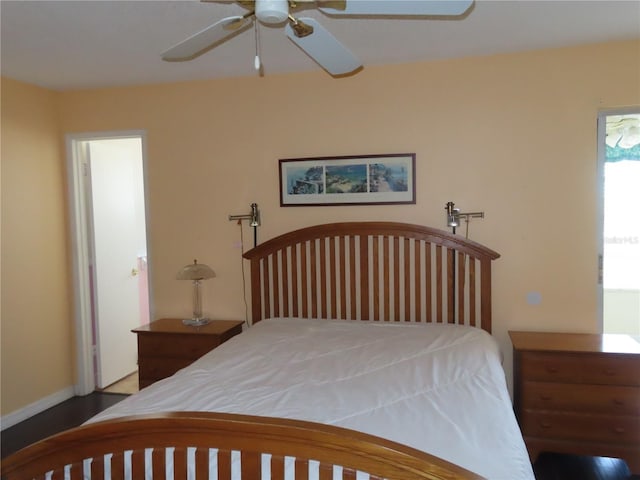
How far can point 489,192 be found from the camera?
3100 mm

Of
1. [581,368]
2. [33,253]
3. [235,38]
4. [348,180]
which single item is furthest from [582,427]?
[33,253]

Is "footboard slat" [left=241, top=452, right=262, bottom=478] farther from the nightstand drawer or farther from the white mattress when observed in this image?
the nightstand drawer

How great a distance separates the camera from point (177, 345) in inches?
127

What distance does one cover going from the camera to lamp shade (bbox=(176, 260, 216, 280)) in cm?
330

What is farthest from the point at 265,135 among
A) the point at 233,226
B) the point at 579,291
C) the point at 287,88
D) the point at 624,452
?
the point at 624,452

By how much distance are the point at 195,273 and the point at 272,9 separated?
88.6 inches

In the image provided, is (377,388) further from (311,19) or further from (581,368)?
(311,19)

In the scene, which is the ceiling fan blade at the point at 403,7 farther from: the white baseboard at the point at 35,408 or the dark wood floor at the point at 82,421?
the white baseboard at the point at 35,408

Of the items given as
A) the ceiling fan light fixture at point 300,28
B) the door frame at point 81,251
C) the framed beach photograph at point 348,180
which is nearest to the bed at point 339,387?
the framed beach photograph at point 348,180

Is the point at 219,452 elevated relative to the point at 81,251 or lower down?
lower down

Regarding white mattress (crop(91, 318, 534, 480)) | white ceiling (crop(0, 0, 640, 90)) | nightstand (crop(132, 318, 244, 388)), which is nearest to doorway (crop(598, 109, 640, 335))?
white ceiling (crop(0, 0, 640, 90))

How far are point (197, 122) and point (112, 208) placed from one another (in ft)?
4.18

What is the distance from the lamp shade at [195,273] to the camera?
130 inches

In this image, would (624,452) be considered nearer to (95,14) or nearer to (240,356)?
(240,356)
